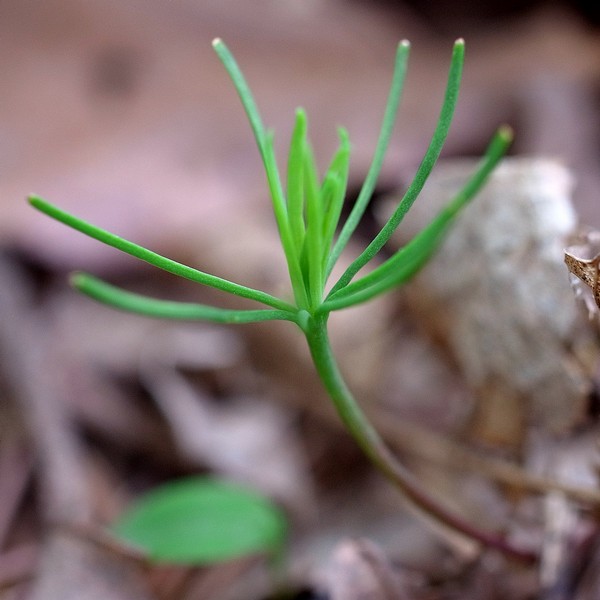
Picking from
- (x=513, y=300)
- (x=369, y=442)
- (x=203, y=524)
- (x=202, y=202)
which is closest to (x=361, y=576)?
(x=369, y=442)

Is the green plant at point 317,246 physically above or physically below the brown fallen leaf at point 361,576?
above

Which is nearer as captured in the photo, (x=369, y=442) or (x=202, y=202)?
(x=369, y=442)

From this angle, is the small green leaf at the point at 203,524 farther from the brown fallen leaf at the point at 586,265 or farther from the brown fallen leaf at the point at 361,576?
the brown fallen leaf at the point at 586,265

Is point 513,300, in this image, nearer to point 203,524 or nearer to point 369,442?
point 369,442

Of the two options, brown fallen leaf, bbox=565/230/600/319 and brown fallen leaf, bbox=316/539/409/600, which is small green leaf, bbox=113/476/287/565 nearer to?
brown fallen leaf, bbox=316/539/409/600

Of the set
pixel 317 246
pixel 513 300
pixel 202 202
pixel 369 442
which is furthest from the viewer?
pixel 202 202

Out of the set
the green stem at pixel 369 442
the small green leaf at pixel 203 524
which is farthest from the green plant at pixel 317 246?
the small green leaf at pixel 203 524

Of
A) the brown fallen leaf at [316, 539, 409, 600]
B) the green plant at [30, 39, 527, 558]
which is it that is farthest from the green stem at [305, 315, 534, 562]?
the brown fallen leaf at [316, 539, 409, 600]
